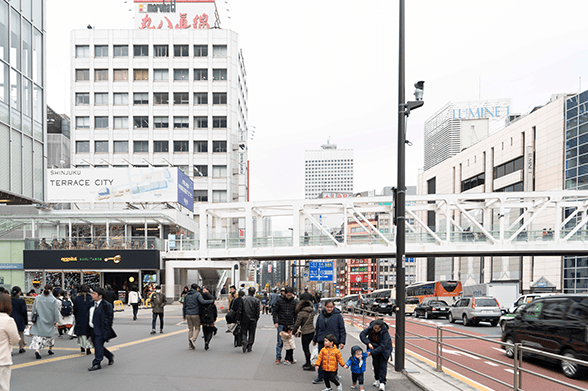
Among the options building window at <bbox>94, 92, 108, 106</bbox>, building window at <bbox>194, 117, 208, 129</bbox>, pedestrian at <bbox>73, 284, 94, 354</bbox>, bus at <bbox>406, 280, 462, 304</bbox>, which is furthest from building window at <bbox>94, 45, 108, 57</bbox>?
pedestrian at <bbox>73, 284, 94, 354</bbox>

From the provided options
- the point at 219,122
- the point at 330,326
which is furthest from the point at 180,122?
the point at 330,326

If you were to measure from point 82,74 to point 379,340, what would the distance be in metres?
68.7

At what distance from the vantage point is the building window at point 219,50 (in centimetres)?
6831

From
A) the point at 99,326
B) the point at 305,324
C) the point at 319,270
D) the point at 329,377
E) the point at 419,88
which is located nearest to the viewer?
the point at 329,377

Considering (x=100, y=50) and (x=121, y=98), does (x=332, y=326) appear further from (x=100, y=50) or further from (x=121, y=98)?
(x=100, y=50)

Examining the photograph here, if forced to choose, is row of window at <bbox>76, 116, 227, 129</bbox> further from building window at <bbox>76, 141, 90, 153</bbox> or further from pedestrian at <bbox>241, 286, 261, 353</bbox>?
pedestrian at <bbox>241, 286, 261, 353</bbox>

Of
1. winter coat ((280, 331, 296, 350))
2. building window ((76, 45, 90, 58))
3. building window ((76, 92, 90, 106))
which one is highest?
building window ((76, 45, 90, 58))

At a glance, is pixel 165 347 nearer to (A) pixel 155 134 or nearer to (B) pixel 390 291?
(B) pixel 390 291

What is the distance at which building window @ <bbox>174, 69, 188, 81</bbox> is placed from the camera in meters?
68.4

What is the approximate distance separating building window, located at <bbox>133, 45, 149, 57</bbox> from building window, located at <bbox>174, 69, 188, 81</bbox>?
4.50 meters

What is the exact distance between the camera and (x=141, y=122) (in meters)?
68.5

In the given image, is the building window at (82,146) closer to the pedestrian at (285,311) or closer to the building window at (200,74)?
the building window at (200,74)

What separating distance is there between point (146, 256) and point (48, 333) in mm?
30265

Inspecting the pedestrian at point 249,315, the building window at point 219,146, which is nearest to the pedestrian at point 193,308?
the pedestrian at point 249,315
